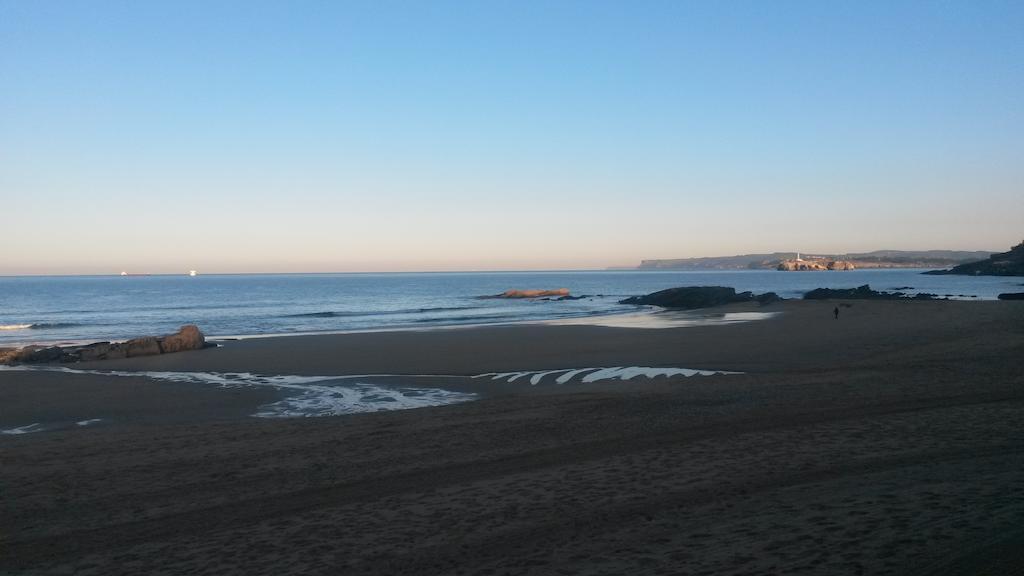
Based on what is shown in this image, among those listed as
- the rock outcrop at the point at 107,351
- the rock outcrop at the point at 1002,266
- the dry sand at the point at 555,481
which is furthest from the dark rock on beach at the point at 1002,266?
the rock outcrop at the point at 107,351

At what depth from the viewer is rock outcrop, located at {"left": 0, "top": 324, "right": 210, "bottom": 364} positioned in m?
25.3

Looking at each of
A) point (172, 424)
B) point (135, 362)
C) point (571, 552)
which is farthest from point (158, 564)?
point (135, 362)

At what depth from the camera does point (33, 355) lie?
25359 millimetres

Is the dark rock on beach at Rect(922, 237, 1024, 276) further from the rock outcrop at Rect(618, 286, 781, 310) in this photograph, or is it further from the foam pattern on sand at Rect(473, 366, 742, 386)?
the foam pattern on sand at Rect(473, 366, 742, 386)

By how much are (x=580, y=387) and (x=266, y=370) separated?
32.7 ft

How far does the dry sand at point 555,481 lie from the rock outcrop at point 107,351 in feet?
27.9

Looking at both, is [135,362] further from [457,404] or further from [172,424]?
[457,404]

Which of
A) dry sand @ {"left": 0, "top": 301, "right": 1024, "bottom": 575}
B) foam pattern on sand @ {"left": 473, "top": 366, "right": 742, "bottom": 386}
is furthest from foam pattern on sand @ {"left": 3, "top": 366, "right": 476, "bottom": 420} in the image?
foam pattern on sand @ {"left": 473, "top": 366, "right": 742, "bottom": 386}

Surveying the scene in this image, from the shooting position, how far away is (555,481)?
27.6ft

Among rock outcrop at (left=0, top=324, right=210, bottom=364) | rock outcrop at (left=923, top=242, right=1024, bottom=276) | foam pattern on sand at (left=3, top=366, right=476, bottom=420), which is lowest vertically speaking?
foam pattern on sand at (left=3, top=366, right=476, bottom=420)

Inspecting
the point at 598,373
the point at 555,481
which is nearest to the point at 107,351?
the point at 598,373

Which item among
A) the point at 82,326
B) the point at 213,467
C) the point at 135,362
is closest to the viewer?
the point at 213,467

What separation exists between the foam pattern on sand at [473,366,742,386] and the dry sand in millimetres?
1391

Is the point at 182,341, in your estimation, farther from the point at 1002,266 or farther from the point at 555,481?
the point at 1002,266
